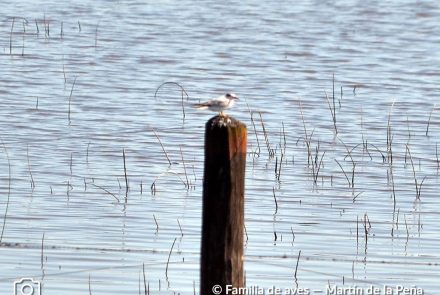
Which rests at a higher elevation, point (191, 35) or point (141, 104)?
point (191, 35)

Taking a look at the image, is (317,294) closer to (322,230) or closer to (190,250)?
(190,250)

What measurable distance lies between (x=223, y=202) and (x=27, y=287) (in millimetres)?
2128

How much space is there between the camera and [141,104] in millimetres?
17797

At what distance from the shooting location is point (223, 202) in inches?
281

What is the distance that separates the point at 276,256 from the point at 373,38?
1616cm

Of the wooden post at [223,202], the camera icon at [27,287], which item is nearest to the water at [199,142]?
the camera icon at [27,287]

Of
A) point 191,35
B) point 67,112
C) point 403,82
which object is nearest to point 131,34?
point 191,35

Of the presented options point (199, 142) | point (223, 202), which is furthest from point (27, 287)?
point (199, 142)

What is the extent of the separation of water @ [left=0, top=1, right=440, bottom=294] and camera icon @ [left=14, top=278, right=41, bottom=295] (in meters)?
0.12

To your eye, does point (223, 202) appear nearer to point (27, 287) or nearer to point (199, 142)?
point (27, 287)

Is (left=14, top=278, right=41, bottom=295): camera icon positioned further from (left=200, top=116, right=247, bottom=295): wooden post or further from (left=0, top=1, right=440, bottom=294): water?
(left=200, top=116, right=247, bottom=295): wooden post

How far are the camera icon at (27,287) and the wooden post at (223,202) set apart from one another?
1789mm

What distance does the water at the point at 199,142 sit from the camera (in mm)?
9844

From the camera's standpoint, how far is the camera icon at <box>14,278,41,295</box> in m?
8.67
